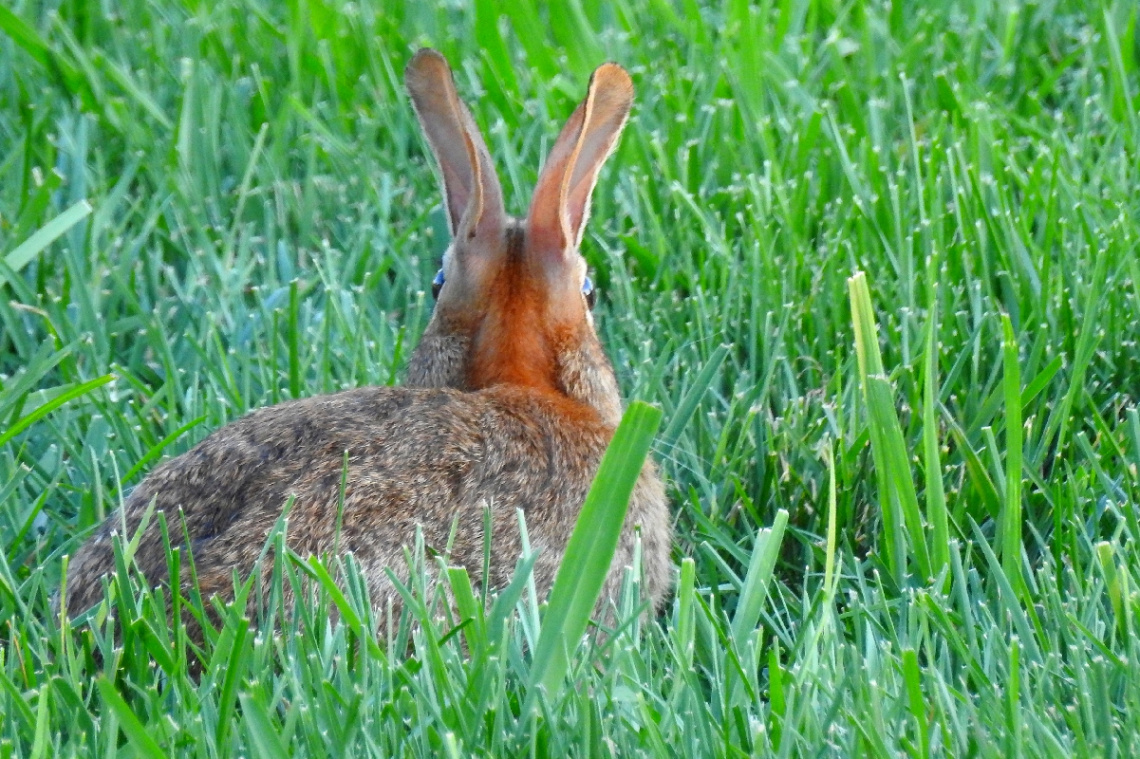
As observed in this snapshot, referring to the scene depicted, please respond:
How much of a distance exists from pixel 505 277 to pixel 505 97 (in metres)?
1.63

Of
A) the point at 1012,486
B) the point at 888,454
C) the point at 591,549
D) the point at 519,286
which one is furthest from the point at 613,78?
the point at 591,549

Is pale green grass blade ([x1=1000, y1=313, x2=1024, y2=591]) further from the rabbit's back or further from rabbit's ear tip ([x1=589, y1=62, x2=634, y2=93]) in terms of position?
rabbit's ear tip ([x1=589, y1=62, x2=634, y2=93])

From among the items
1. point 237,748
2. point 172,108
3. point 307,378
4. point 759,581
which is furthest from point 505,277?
point 172,108

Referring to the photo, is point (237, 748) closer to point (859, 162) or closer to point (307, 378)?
point (307, 378)

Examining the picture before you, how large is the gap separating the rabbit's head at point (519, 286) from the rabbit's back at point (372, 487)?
0.90 ft

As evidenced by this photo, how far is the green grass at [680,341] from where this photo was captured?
279 cm

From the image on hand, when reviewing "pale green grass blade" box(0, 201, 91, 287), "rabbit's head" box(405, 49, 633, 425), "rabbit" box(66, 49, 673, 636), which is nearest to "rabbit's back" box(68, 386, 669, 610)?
"rabbit" box(66, 49, 673, 636)

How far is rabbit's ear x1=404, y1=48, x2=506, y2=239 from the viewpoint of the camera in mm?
3877

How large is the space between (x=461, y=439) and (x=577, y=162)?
104cm

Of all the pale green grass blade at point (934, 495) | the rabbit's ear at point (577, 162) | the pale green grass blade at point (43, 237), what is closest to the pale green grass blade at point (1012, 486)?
the pale green grass blade at point (934, 495)

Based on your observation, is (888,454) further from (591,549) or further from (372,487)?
(372,487)

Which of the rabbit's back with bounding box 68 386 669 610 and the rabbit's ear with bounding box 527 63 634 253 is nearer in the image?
the rabbit's back with bounding box 68 386 669 610

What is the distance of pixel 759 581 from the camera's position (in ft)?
9.87

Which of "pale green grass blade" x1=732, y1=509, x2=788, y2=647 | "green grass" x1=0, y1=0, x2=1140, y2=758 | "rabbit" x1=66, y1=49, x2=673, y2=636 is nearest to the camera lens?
"green grass" x1=0, y1=0, x2=1140, y2=758
